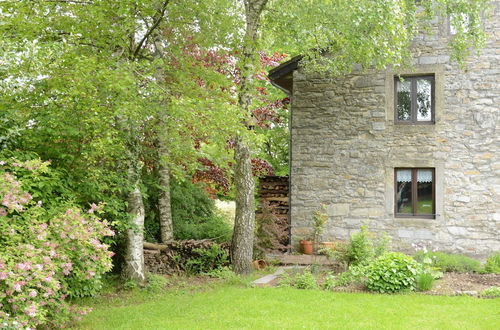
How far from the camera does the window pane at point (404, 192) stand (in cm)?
1160

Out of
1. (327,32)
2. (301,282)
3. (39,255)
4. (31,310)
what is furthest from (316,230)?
(31,310)

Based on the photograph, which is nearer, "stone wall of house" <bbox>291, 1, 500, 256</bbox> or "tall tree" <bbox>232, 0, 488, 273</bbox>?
"tall tree" <bbox>232, 0, 488, 273</bbox>

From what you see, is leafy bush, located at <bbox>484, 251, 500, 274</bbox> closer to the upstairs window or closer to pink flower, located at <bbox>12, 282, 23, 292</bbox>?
the upstairs window

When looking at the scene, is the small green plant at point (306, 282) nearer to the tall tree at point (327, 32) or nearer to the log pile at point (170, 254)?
the tall tree at point (327, 32)

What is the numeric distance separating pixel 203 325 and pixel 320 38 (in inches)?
Result: 224

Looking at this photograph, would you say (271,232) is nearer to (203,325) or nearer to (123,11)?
(203,325)

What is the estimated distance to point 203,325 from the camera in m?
6.30

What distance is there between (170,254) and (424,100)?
6.34 meters

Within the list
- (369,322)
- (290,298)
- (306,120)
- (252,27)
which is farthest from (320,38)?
(369,322)

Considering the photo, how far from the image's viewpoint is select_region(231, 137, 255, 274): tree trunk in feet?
31.4

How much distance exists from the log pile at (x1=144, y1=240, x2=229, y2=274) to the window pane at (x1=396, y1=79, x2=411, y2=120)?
492 centimetres

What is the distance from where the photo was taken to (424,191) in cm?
1155

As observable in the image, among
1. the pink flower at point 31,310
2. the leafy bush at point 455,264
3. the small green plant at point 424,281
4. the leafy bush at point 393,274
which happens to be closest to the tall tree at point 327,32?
the leafy bush at point 393,274

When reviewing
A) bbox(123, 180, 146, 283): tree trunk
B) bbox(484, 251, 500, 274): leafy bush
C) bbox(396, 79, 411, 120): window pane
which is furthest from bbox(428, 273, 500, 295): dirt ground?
bbox(123, 180, 146, 283): tree trunk
